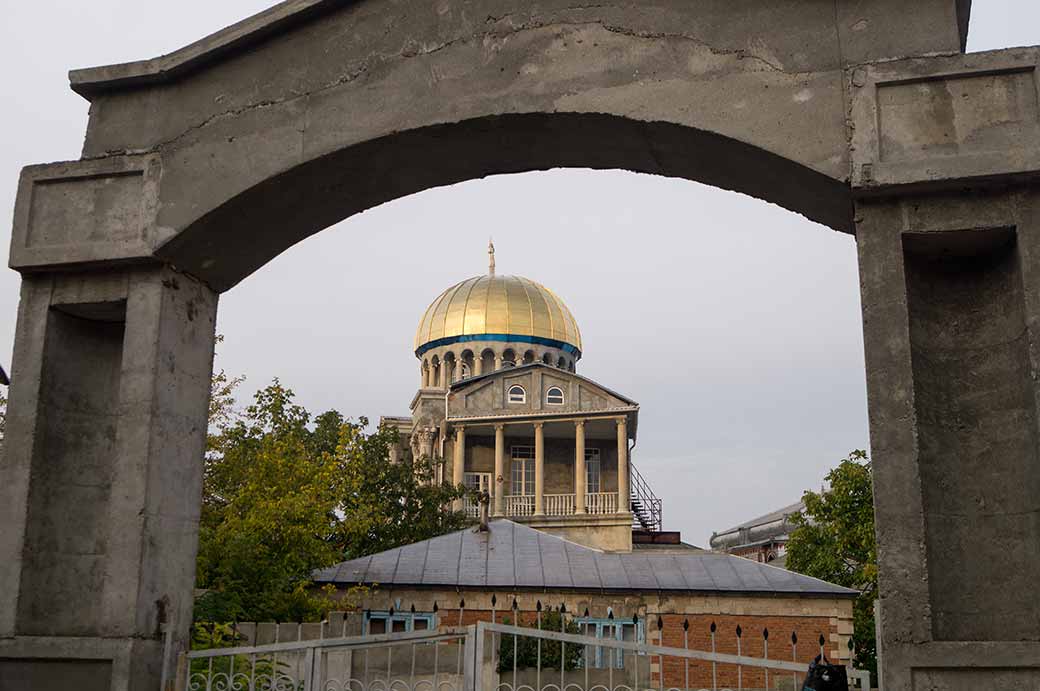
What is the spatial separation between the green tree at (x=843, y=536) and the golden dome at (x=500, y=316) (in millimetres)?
25669

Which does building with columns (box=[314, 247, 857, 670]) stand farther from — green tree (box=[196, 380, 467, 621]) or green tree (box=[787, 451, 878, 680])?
green tree (box=[787, 451, 878, 680])

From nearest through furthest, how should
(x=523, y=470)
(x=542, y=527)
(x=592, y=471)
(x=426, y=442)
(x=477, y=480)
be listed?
(x=542, y=527) → (x=477, y=480) → (x=523, y=470) → (x=592, y=471) → (x=426, y=442)

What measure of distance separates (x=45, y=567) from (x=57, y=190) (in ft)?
7.81

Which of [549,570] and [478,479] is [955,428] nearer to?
[549,570]

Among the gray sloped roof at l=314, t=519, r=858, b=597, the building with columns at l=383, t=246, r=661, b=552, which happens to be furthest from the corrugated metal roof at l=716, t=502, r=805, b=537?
the gray sloped roof at l=314, t=519, r=858, b=597

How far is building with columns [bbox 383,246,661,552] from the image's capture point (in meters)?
39.9

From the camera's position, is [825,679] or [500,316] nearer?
[825,679]

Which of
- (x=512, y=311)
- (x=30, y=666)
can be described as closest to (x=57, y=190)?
(x=30, y=666)

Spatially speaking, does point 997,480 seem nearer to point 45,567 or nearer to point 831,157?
point 831,157

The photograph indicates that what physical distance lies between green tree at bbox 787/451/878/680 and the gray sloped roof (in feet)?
18.6

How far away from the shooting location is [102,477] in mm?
6660

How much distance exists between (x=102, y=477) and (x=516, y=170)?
3237 millimetres

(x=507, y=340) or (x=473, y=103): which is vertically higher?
(x=507, y=340)

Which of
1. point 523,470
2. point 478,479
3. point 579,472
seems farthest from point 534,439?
point 579,472
